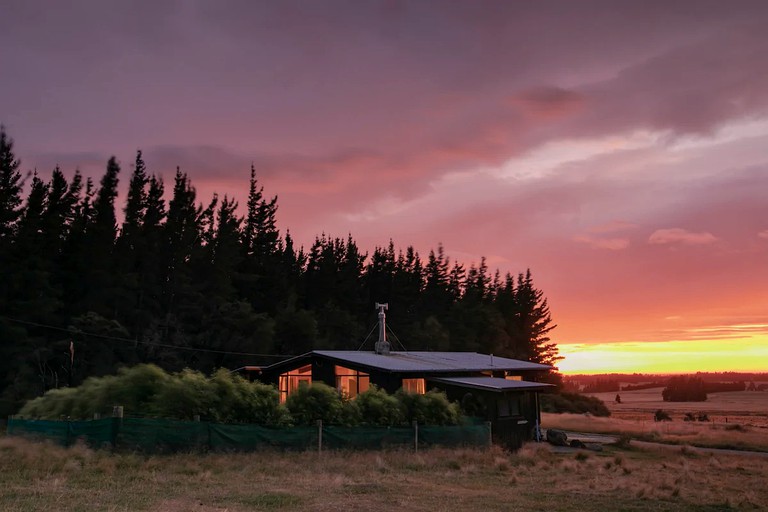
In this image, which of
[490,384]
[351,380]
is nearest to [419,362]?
[351,380]

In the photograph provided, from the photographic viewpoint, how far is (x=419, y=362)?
40.7 m

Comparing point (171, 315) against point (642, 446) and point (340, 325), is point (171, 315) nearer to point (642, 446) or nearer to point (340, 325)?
point (340, 325)

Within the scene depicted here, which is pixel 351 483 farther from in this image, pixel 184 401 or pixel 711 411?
pixel 711 411

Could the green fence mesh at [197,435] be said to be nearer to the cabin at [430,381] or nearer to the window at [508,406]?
the cabin at [430,381]

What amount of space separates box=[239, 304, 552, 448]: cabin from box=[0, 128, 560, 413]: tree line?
15044 millimetres

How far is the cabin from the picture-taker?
117 feet

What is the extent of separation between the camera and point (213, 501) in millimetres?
15633

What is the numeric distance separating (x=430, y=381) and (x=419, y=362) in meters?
3.33

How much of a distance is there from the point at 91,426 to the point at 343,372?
16934 mm

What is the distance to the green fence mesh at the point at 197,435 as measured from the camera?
74.2 ft

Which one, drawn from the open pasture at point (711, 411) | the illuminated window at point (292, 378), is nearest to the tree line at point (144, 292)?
the illuminated window at point (292, 378)

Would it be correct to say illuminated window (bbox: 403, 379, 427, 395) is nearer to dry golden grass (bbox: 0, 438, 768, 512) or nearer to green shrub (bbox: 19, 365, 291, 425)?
dry golden grass (bbox: 0, 438, 768, 512)

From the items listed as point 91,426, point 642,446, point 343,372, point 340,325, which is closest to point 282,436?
point 91,426

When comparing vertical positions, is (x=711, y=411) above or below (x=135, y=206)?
below
